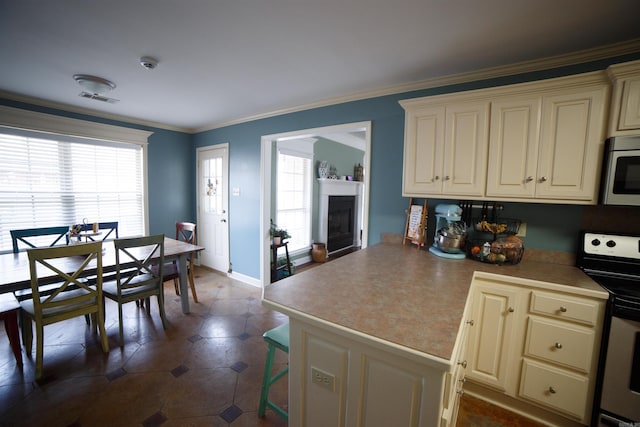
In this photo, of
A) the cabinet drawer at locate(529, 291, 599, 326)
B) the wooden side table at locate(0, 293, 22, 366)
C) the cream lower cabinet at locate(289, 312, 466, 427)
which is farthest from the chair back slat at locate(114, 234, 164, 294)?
the cabinet drawer at locate(529, 291, 599, 326)

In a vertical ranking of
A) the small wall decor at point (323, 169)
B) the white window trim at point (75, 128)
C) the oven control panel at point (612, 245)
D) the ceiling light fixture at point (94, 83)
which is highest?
the ceiling light fixture at point (94, 83)

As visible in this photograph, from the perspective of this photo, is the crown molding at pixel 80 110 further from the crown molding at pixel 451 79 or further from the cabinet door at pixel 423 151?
the cabinet door at pixel 423 151

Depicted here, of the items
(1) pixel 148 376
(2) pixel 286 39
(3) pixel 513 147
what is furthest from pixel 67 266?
(3) pixel 513 147

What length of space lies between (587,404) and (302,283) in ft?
6.02

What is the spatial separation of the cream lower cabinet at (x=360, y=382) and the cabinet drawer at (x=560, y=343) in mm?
1012

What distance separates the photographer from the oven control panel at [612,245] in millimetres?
1671

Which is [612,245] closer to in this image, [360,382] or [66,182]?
[360,382]

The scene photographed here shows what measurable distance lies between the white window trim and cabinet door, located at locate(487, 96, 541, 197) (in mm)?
4578

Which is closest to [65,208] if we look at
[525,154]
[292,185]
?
[292,185]

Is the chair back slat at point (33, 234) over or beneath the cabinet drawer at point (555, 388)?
over

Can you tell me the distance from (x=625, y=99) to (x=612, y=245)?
94 cm

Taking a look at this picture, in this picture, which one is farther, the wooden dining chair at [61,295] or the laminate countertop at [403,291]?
the wooden dining chair at [61,295]

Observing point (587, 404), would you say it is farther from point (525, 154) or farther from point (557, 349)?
point (525, 154)

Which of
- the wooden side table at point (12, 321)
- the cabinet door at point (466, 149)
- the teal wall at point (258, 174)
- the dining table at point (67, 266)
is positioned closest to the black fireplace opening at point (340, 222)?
the teal wall at point (258, 174)
